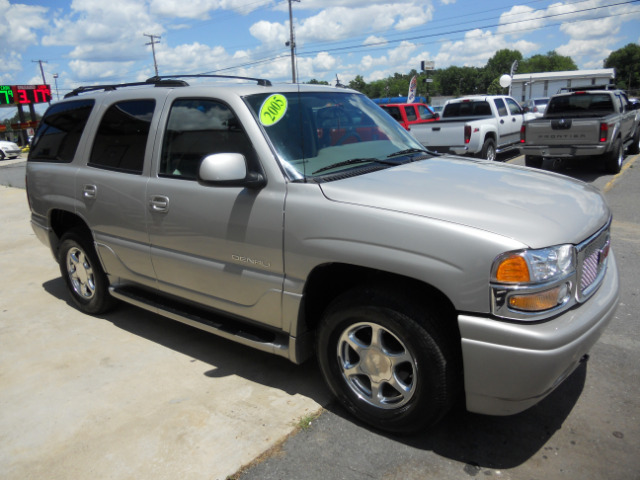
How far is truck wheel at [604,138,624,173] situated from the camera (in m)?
10.7

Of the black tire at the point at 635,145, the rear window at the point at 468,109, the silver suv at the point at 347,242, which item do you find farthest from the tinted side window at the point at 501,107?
the silver suv at the point at 347,242

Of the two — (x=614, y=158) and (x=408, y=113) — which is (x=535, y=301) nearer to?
(x=614, y=158)

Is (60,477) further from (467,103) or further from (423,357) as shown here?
(467,103)

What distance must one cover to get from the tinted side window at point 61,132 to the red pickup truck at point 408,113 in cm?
1159

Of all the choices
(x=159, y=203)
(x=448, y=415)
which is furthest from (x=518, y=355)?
(x=159, y=203)

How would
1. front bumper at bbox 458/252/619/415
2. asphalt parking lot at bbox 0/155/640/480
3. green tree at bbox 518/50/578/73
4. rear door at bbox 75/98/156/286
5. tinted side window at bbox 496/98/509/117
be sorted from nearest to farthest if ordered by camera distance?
front bumper at bbox 458/252/619/415 → asphalt parking lot at bbox 0/155/640/480 → rear door at bbox 75/98/156/286 → tinted side window at bbox 496/98/509/117 → green tree at bbox 518/50/578/73

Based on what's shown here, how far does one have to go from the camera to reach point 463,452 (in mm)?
2689

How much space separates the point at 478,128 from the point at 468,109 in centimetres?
241

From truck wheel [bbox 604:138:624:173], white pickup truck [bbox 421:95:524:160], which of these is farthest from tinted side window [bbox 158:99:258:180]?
truck wheel [bbox 604:138:624:173]

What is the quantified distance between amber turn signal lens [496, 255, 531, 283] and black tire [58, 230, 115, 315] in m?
3.45

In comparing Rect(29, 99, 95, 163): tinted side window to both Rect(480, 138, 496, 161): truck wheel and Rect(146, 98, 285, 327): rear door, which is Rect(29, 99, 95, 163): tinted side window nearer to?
Rect(146, 98, 285, 327): rear door

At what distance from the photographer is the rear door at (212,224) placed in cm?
301

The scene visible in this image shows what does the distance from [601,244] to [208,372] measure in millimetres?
2647

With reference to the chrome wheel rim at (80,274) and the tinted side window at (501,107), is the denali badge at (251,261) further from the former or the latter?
the tinted side window at (501,107)
